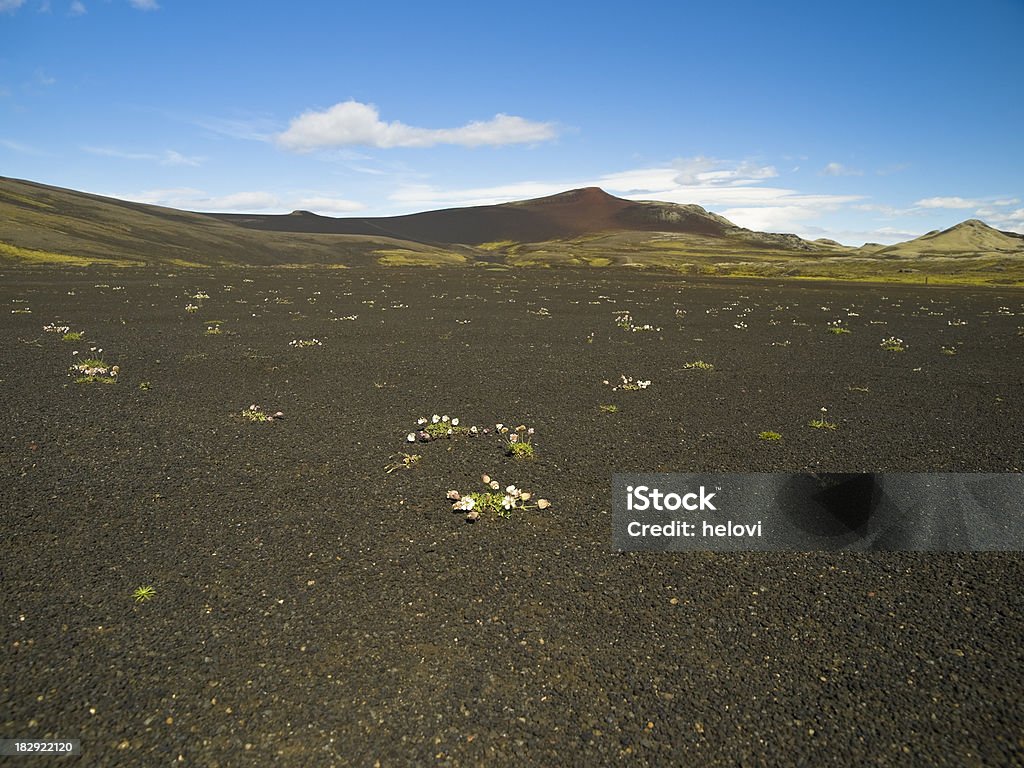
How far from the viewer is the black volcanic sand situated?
16.8ft

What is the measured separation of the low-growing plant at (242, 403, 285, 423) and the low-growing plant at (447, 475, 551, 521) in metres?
6.76

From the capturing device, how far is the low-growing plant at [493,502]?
9180mm

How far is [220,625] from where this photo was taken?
21.0ft

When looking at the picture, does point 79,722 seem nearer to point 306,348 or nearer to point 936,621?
point 936,621

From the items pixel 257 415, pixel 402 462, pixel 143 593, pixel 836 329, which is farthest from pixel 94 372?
pixel 836 329

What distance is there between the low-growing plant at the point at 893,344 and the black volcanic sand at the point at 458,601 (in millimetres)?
10320

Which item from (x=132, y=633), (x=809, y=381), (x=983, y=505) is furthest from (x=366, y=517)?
(x=809, y=381)

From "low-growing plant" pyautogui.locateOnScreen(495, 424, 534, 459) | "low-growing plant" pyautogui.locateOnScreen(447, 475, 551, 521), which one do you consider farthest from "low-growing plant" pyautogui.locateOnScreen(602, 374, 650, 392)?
"low-growing plant" pyautogui.locateOnScreen(447, 475, 551, 521)

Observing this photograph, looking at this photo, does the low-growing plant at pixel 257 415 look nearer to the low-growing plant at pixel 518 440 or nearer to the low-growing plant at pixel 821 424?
the low-growing plant at pixel 518 440

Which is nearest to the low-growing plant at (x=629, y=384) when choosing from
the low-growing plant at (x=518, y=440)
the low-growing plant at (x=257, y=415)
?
the low-growing plant at (x=518, y=440)

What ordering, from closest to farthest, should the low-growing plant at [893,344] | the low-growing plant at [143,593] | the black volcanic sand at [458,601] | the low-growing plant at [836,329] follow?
the black volcanic sand at [458,601] → the low-growing plant at [143,593] → the low-growing plant at [893,344] → the low-growing plant at [836,329]

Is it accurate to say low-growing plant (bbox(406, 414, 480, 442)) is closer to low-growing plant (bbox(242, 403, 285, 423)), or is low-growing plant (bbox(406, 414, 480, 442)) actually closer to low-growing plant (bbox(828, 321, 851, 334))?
low-growing plant (bbox(242, 403, 285, 423))

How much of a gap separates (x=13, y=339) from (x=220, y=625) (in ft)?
89.8

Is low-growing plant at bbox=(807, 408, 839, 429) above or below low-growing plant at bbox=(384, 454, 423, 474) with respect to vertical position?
above
